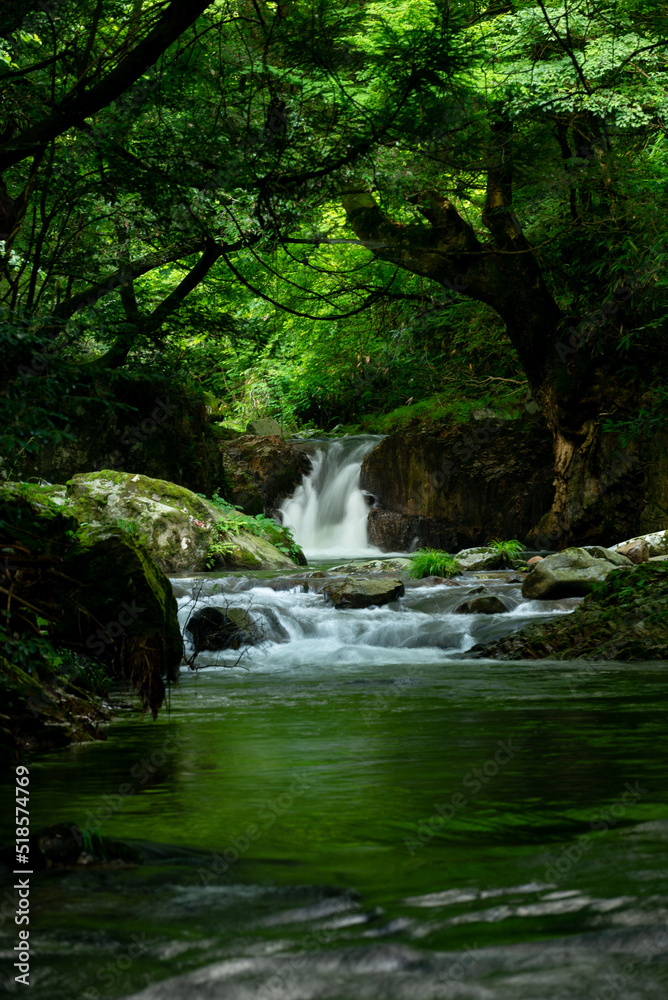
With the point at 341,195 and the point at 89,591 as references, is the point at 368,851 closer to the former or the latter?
the point at 89,591

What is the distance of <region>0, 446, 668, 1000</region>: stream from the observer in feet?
7.32

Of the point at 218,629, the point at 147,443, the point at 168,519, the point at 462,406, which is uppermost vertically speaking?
the point at 462,406

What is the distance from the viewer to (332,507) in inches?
855

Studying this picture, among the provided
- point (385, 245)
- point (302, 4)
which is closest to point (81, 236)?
point (385, 245)

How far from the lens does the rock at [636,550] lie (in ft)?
44.5

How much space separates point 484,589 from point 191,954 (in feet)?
34.9

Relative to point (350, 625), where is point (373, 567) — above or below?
above

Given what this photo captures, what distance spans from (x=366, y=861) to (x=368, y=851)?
0.36ft

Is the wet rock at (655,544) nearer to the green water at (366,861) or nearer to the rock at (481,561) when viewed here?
the rock at (481,561)

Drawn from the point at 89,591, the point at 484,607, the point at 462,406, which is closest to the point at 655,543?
the point at 484,607

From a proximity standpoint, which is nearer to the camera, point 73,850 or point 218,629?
point 73,850

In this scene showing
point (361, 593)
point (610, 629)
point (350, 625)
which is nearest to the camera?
point (610, 629)

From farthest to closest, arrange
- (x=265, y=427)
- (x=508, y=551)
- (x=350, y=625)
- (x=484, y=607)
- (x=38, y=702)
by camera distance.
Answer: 1. (x=265, y=427)
2. (x=508, y=551)
3. (x=484, y=607)
4. (x=350, y=625)
5. (x=38, y=702)

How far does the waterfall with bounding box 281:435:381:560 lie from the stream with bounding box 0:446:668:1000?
14.0 m
